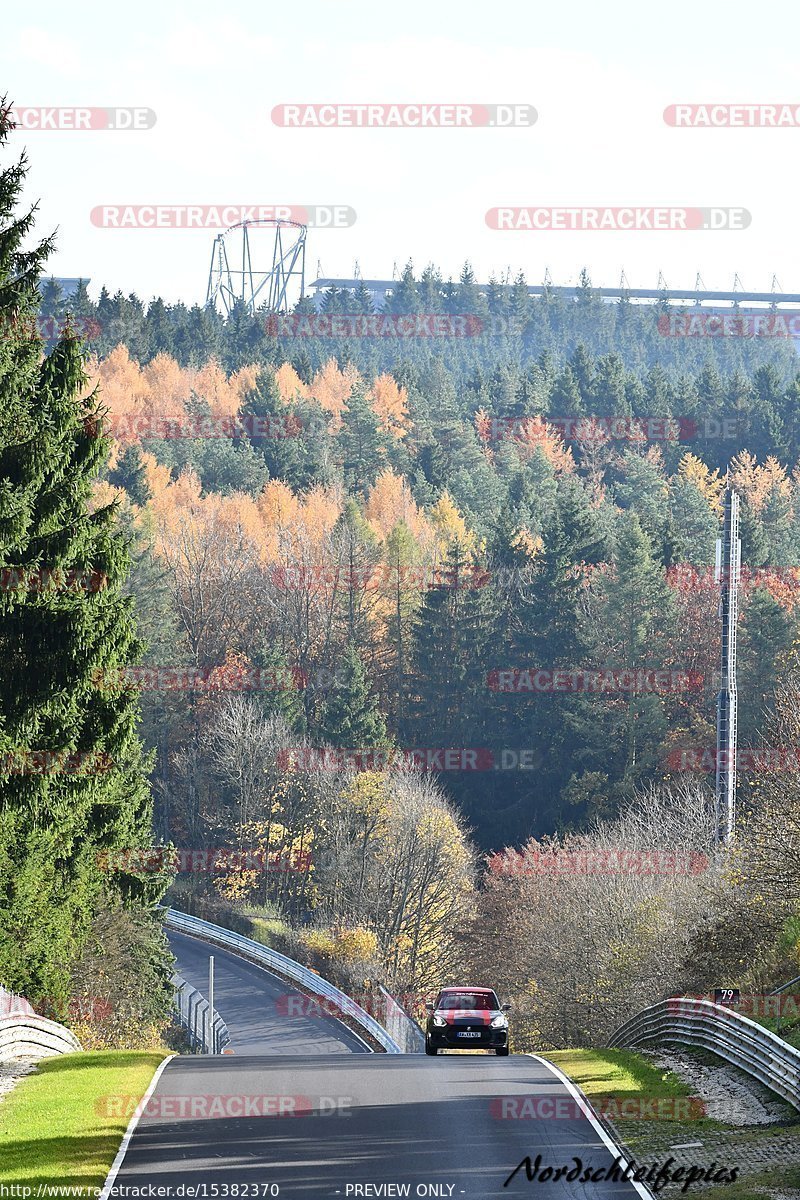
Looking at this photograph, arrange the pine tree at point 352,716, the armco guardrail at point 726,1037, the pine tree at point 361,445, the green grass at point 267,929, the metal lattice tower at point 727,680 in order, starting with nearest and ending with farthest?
1. the armco guardrail at point 726,1037
2. the metal lattice tower at point 727,680
3. the green grass at point 267,929
4. the pine tree at point 352,716
5. the pine tree at point 361,445

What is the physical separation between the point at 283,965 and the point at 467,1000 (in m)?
32.2

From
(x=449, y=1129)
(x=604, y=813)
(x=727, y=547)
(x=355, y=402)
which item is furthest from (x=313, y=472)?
(x=449, y=1129)

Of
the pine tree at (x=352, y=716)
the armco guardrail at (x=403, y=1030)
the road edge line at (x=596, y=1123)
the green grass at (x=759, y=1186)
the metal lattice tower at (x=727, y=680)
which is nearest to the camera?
the green grass at (x=759, y=1186)

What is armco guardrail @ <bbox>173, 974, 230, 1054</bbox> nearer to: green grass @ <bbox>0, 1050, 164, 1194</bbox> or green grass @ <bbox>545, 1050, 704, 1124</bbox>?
green grass @ <bbox>545, 1050, 704, 1124</bbox>

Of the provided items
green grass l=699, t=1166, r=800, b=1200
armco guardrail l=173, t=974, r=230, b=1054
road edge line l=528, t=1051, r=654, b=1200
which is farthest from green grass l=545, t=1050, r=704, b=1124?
armco guardrail l=173, t=974, r=230, b=1054

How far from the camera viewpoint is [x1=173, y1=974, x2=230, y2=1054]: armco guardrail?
50.5 meters

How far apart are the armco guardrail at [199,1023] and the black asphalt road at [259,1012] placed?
55 cm

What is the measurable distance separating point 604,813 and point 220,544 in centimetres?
3046

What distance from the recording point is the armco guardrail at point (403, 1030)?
51594 mm

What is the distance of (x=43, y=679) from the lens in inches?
977

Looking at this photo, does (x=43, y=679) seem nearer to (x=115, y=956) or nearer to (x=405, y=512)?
(x=115, y=956)

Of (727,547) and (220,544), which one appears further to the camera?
(220,544)

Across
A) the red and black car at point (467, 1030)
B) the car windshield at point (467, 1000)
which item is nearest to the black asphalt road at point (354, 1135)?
the red and black car at point (467, 1030)

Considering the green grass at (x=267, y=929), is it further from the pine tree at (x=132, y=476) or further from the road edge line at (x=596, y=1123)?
the road edge line at (x=596, y=1123)
